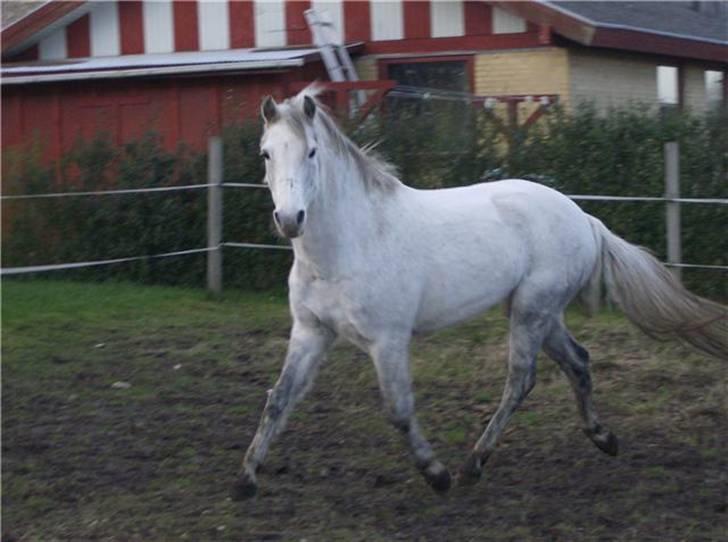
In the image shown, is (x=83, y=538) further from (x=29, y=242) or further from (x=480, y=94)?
(x=480, y=94)

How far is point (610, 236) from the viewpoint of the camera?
20.8 ft

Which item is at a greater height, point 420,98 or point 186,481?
point 420,98

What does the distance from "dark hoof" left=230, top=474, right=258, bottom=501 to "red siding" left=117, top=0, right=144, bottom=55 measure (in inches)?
440

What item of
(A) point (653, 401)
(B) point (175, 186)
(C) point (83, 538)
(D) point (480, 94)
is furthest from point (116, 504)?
(D) point (480, 94)

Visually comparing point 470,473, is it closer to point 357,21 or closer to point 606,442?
point 606,442

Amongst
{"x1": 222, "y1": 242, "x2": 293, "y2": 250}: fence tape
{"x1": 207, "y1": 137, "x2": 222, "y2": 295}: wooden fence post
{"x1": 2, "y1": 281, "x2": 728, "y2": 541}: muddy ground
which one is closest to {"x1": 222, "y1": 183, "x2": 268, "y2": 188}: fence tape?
{"x1": 207, "y1": 137, "x2": 222, "y2": 295}: wooden fence post

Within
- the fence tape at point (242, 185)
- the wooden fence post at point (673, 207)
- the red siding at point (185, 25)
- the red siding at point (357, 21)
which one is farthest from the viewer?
the red siding at point (185, 25)

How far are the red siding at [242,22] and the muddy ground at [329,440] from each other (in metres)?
6.33

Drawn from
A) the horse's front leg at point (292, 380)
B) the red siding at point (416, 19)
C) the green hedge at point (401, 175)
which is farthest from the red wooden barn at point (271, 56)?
the horse's front leg at point (292, 380)

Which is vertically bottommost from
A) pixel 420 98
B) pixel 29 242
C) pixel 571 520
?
pixel 571 520

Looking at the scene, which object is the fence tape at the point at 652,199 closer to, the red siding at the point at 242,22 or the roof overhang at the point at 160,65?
the roof overhang at the point at 160,65

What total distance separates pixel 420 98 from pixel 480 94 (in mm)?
1984

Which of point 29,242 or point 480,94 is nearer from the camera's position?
point 29,242

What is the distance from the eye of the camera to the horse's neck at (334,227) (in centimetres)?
521
